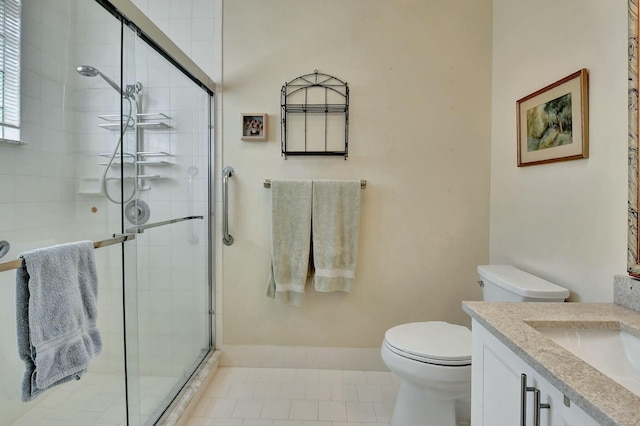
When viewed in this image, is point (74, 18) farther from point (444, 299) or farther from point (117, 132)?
point (444, 299)

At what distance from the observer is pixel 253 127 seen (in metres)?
1.88

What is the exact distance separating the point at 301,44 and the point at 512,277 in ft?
5.44

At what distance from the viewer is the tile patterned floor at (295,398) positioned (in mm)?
1522

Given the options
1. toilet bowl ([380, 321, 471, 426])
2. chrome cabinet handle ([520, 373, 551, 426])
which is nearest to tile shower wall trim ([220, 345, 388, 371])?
toilet bowl ([380, 321, 471, 426])

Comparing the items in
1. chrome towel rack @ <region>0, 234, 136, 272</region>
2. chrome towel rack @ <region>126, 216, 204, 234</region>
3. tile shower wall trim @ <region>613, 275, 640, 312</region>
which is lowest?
tile shower wall trim @ <region>613, 275, 640, 312</region>

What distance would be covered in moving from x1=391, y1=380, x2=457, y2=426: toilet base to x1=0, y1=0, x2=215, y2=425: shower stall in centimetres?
110

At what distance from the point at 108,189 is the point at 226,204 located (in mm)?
774

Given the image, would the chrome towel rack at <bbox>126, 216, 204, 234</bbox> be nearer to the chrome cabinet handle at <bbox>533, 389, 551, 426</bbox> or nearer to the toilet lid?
the toilet lid

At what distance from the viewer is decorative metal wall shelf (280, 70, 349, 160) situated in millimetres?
1868

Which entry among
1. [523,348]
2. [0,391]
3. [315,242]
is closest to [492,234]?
[315,242]

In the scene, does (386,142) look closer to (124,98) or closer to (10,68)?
(124,98)

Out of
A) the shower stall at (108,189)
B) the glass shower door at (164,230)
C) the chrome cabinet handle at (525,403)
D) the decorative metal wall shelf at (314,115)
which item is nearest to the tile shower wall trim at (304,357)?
the glass shower door at (164,230)

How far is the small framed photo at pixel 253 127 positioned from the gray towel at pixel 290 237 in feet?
0.97

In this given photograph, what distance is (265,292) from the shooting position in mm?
1939
